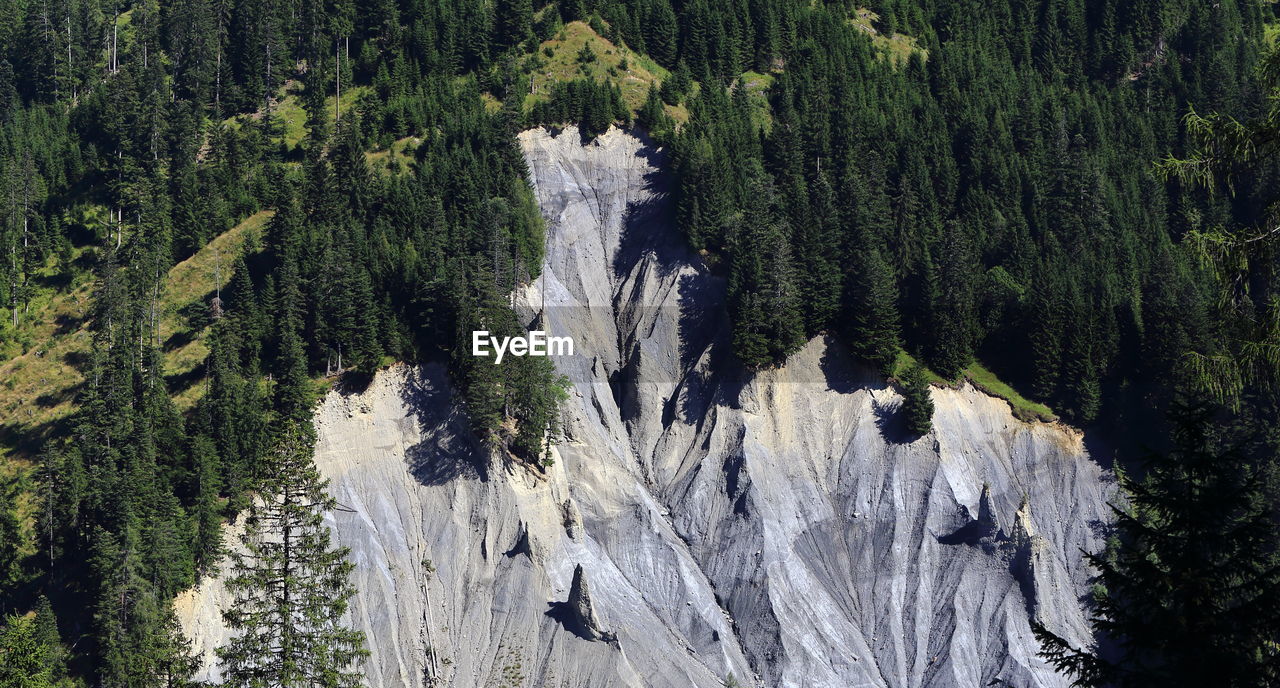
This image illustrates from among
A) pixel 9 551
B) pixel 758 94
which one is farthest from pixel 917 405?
pixel 9 551

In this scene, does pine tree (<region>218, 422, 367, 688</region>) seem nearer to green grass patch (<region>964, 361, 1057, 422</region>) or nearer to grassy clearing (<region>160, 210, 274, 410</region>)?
grassy clearing (<region>160, 210, 274, 410</region>)

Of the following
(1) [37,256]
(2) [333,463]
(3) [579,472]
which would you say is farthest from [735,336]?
(1) [37,256]

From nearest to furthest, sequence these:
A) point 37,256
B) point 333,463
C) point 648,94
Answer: point 333,463, point 37,256, point 648,94

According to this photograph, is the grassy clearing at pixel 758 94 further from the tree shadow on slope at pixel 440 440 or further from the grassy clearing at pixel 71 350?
the grassy clearing at pixel 71 350

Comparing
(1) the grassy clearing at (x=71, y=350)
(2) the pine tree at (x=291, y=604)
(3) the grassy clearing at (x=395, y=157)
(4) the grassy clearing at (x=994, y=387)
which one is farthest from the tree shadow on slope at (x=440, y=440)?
(2) the pine tree at (x=291, y=604)

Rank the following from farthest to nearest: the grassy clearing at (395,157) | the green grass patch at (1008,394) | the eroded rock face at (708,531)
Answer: the grassy clearing at (395,157) → the green grass patch at (1008,394) → the eroded rock face at (708,531)

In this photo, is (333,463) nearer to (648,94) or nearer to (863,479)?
(863,479)
